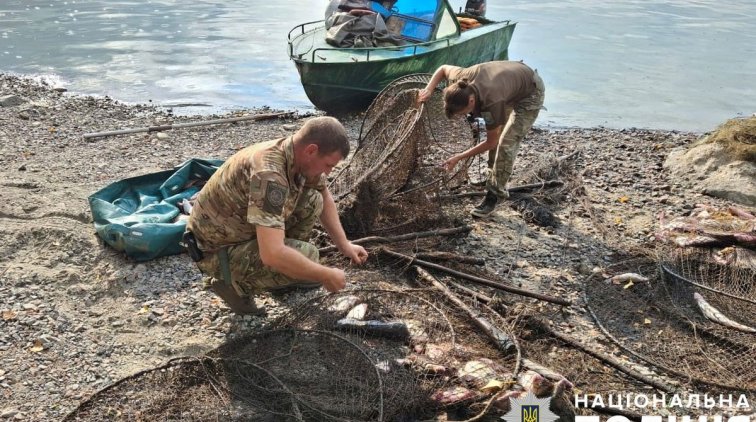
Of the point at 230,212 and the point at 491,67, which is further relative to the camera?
the point at 491,67

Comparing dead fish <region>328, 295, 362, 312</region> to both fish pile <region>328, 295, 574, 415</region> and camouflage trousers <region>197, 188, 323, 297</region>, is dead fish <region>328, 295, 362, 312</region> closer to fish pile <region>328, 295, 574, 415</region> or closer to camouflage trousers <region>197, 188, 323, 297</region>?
fish pile <region>328, 295, 574, 415</region>

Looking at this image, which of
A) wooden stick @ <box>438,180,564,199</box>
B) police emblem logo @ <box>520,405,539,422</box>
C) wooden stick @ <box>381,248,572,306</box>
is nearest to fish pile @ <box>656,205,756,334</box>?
wooden stick @ <box>381,248,572,306</box>

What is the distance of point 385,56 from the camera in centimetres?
1007

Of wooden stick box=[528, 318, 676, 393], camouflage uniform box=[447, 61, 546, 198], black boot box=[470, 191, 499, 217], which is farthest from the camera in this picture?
black boot box=[470, 191, 499, 217]

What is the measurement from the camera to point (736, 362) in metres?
4.07

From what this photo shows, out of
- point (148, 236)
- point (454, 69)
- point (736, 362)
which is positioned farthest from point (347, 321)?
point (454, 69)

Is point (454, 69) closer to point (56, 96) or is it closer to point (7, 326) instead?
point (7, 326)

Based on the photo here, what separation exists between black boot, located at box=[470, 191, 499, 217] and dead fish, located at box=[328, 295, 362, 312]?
7.94 feet

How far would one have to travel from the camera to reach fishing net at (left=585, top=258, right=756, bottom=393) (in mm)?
4016

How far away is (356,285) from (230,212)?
124 centimetres

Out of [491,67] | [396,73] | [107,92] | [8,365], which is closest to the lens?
[8,365]

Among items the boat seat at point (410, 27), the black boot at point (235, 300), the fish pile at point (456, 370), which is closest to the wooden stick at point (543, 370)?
the fish pile at point (456, 370)

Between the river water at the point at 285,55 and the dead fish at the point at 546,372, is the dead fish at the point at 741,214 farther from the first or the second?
the river water at the point at 285,55

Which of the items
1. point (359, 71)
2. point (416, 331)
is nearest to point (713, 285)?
point (416, 331)
